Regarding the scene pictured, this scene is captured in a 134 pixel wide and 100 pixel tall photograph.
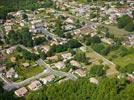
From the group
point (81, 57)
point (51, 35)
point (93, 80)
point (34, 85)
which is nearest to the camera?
point (93, 80)

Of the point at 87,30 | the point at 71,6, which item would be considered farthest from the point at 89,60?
the point at 71,6

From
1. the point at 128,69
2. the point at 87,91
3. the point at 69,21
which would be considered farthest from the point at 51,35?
the point at 87,91

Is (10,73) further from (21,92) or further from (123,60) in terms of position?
(123,60)

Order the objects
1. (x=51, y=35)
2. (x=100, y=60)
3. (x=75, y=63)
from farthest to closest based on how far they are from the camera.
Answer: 1. (x=51, y=35)
2. (x=100, y=60)
3. (x=75, y=63)

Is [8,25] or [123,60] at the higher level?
[8,25]

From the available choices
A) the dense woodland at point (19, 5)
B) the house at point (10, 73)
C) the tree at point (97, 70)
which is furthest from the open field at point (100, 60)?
the dense woodland at point (19, 5)

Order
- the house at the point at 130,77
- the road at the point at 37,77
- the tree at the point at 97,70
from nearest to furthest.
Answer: the house at the point at 130,77 < the road at the point at 37,77 < the tree at the point at 97,70

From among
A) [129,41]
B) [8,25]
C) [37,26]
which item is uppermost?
[37,26]

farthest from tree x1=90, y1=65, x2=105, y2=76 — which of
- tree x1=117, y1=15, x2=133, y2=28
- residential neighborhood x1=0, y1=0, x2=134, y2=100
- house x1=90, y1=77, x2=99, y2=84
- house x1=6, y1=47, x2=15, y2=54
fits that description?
tree x1=117, y1=15, x2=133, y2=28

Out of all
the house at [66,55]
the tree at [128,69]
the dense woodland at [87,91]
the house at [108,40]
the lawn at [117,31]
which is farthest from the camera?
the lawn at [117,31]

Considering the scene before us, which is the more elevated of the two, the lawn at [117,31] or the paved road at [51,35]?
the paved road at [51,35]

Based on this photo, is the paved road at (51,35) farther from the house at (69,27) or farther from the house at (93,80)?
the house at (93,80)
